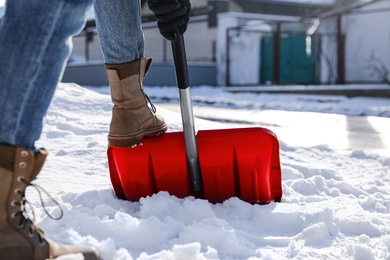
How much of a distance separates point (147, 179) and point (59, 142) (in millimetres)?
1272

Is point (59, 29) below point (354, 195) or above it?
above

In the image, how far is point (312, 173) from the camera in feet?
8.91

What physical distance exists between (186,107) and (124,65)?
238 mm

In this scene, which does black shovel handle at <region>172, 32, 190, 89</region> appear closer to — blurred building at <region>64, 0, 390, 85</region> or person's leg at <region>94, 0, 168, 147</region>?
person's leg at <region>94, 0, 168, 147</region>

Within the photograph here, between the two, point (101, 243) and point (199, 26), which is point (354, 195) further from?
point (199, 26)

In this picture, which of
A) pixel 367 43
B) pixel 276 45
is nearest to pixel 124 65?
pixel 276 45

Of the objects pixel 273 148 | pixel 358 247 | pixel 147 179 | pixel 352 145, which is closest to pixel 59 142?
pixel 147 179

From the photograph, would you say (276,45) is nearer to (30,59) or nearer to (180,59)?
(180,59)

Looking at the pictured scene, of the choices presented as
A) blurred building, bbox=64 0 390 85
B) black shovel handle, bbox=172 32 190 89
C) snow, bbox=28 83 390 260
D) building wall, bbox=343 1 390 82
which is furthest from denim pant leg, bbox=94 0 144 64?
building wall, bbox=343 1 390 82

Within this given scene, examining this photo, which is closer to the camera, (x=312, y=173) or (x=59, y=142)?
(x=312, y=173)

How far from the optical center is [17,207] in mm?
1215

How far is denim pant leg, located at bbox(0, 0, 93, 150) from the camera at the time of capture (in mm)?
1171

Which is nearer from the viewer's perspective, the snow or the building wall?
the snow

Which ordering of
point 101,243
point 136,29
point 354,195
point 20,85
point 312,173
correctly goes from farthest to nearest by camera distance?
point 312,173, point 354,195, point 136,29, point 101,243, point 20,85
